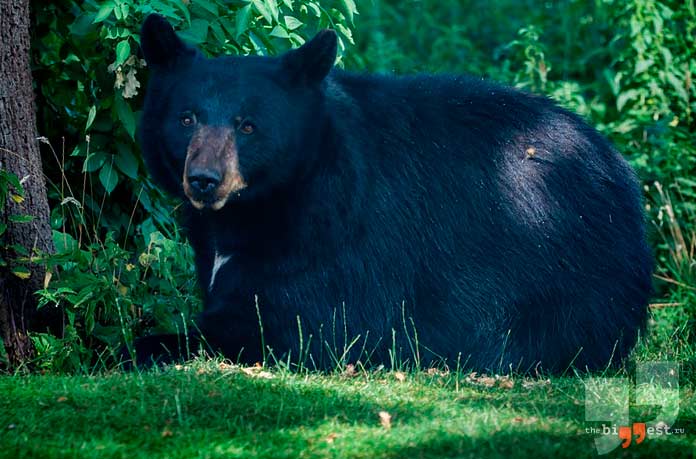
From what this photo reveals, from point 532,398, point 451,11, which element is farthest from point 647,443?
point 451,11

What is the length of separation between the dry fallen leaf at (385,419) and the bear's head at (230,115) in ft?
4.59

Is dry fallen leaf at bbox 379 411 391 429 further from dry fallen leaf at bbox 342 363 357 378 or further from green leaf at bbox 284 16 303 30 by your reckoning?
green leaf at bbox 284 16 303 30

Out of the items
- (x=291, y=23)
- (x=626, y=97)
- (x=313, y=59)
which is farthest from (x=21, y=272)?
(x=626, y=97)

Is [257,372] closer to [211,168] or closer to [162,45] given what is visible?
[211,168]

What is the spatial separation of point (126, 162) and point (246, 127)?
1200 millimetres

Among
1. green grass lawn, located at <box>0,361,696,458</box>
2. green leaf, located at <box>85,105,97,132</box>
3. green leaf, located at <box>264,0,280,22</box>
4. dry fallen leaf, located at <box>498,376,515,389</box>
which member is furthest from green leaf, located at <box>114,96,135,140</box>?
dry fallen leaf, located at <box>498,376,515,389</box>

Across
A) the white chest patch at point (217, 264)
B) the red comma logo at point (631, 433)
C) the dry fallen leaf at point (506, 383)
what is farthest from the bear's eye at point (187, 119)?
the red comma logo at point (631, 433)

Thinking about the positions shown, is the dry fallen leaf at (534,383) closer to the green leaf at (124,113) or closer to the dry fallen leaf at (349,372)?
the dry fallen leaf at (349,372)

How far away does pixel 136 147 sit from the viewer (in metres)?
6.16

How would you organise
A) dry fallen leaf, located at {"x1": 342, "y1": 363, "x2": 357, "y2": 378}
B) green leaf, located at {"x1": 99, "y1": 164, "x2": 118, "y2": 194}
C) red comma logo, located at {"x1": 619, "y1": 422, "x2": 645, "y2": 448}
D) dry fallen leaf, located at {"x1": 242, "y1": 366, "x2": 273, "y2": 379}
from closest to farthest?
1. red comma logo, located at {"x1": 619, "y1": 422, "x2": 645, "y2": 448}
2. dry fallen leaf, located at {"x1": 242, "y1": 366, "x2": 273, "y2": 379}
3. dry fallen leaf, located at {"x1": 342, "y1": 363, "x2": 357, "y2": 378}
4. green leaf, located at {"x1": 99, "y1": 164, "x2": 118, "y2": 194}

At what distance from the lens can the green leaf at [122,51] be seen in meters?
5.36

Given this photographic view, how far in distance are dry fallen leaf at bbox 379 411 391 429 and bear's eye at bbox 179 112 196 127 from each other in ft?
5.75

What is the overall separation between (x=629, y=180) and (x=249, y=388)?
2536 mm

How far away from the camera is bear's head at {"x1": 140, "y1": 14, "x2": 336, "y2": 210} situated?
5043 mm
